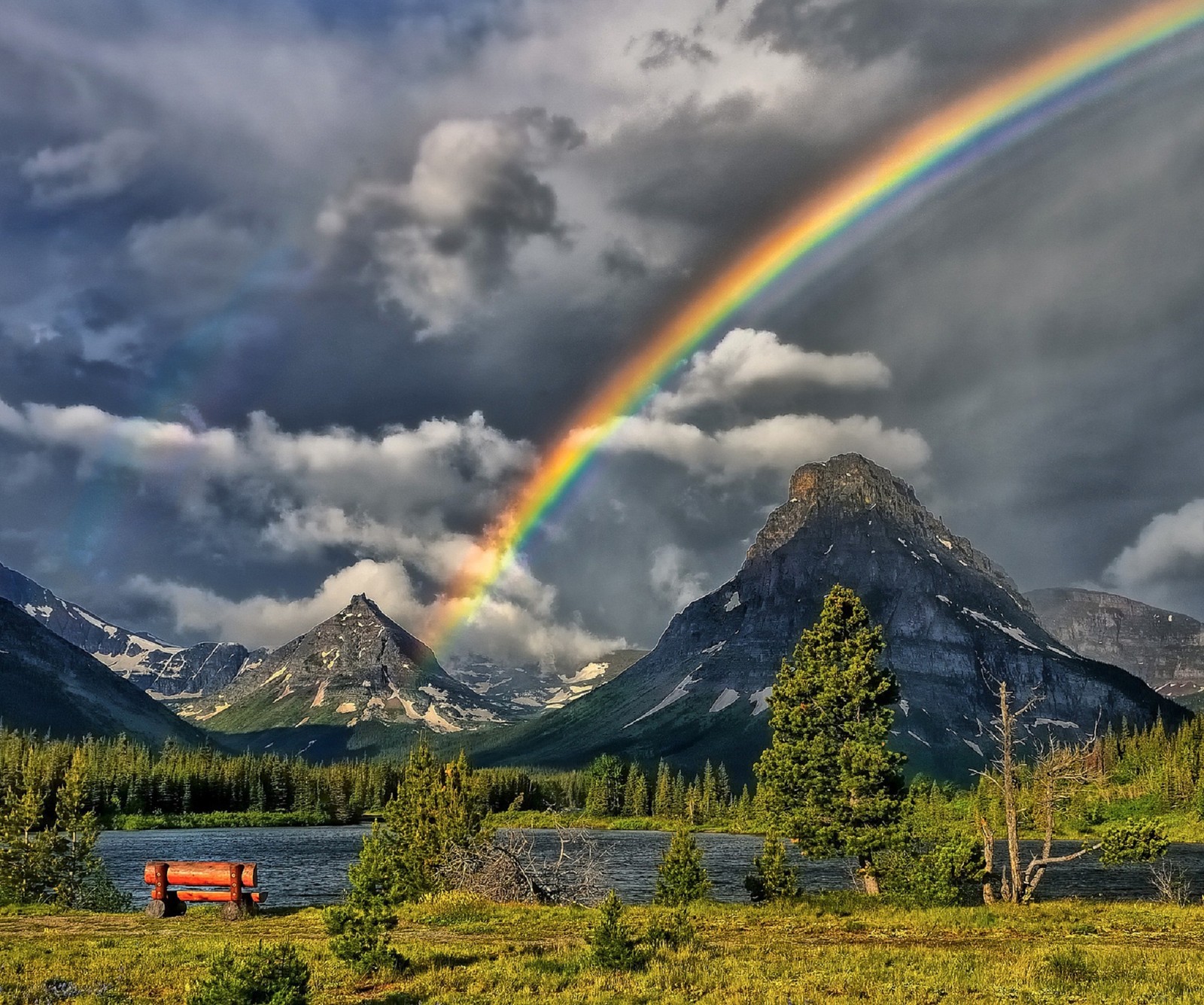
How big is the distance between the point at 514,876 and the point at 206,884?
14866mm

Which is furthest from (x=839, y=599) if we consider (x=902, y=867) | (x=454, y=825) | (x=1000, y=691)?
(x=454, y=825)

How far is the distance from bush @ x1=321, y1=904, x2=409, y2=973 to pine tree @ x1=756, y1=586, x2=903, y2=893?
3217 cm

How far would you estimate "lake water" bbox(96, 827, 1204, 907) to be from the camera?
274 feet

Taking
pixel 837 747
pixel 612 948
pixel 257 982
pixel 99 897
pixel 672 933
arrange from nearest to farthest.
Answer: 1. pixel 257 982
2. pixel 612 948
3. pixel 672 933
4. pixel 99 897
5. pixel 837 747

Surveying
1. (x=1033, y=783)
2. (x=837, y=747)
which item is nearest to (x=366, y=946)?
(x=837, y=747)

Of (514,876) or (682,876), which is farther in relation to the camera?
(682,876)

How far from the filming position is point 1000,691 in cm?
4759

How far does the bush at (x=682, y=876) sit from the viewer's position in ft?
160

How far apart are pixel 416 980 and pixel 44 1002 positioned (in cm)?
854

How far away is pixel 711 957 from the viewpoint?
2773 cm

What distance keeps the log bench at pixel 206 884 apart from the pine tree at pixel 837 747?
28904mm

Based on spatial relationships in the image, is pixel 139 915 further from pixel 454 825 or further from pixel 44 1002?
pixel 44 1002

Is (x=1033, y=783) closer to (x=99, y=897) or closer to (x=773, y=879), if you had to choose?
(x=773, y=879)

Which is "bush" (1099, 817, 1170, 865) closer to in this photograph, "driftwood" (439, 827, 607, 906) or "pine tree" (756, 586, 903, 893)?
"pine tree" (756, 586, 903, 893)
